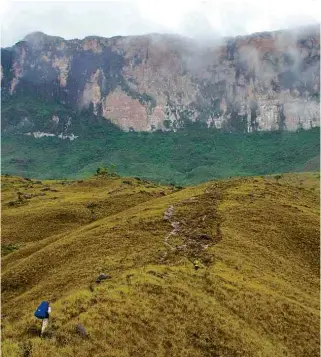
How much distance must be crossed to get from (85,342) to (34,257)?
88.6ft

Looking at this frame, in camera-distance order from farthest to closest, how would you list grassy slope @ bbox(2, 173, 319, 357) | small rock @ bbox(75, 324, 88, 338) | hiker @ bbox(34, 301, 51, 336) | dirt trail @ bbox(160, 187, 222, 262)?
dirt trail @ bbox(160, 187, 222, 262), grassy slope @ bbox(2, 173, 319, 357), small rock @ bbox(75, 324, 88, 338), hiker @ bbox(34, 301, 51, 336)

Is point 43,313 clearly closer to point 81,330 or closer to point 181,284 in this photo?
point 81,330

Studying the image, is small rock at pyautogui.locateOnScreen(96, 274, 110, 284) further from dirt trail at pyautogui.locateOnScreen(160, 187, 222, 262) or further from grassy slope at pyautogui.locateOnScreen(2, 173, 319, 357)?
dirt trail at pyautogui.locateOnScreen(160, 187, 222, 262)

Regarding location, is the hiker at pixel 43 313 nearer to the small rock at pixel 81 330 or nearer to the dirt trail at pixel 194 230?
the small rock at pixel 81 330

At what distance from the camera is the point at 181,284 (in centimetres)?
3306

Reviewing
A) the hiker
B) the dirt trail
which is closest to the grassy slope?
the dirt trail

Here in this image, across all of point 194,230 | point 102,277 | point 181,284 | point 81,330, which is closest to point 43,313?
point 81,330

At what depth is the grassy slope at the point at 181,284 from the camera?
2606cm

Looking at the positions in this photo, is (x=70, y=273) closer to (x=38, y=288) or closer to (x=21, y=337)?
(x=38, y=288)

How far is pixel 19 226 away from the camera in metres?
73.4

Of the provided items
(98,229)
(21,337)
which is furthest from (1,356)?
(98,229)

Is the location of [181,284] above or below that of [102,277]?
below

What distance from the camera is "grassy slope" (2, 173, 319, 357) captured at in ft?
85.5

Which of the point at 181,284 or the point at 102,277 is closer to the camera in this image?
the point at 181,284
